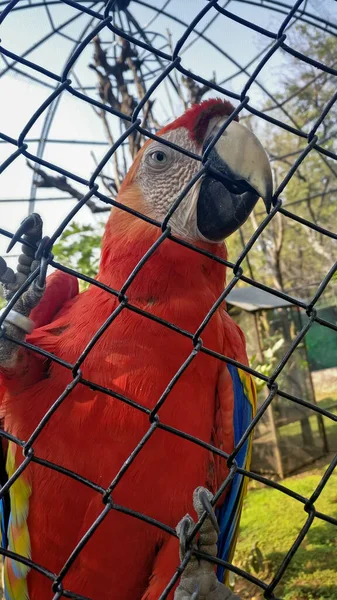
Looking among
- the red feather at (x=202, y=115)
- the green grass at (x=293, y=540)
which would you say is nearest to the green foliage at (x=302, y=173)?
the red feather at (x=202, y=115)

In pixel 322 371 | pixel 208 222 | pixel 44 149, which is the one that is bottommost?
pixel 208 222

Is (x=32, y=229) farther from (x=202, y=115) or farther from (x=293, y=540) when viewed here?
(x=293, y=540)

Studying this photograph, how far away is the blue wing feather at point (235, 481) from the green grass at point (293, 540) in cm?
199

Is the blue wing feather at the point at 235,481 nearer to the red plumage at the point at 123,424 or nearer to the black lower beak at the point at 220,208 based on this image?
the red plumage at the point at 123,424

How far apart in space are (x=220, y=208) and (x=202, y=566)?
1042 mm

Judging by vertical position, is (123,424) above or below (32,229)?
below

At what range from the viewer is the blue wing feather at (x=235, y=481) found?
1.65 m

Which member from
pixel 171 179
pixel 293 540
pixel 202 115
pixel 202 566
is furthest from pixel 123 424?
pixel 293 540

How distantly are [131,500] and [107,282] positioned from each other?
2.31 ft

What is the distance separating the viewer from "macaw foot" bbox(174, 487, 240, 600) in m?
0.94

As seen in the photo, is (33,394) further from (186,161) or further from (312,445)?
(312,445)

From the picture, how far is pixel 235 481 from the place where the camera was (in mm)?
1762

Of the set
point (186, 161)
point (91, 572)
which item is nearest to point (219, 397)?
point (91, 572)

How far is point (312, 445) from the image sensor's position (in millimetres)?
6094
